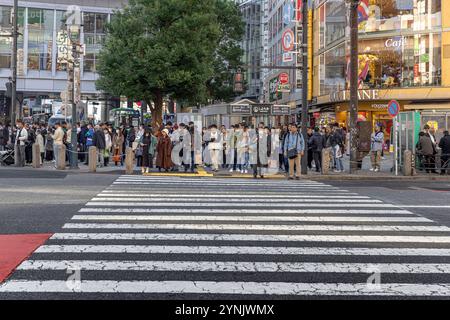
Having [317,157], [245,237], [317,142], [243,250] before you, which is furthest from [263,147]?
[243,250]

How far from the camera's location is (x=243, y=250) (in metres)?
7.54

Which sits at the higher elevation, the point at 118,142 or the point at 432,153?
the point at 118,142

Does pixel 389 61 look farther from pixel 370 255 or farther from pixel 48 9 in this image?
pixel 48 9

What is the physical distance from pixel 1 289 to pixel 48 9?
190ft

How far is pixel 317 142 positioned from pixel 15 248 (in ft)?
52.2

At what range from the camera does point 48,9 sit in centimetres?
5809

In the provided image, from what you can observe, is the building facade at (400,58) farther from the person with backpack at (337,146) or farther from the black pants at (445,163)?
the person with backpack at (337,146)

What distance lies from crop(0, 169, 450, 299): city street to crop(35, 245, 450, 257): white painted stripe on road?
0.01 meters

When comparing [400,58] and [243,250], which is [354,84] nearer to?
[243,250]

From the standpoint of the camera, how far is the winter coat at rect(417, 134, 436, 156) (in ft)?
70.0

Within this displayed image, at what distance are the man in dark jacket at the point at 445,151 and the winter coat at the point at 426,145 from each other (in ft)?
1.33

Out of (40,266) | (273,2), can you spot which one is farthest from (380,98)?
(40,266)

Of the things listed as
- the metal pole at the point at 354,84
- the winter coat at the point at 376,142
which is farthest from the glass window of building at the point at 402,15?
the metal pole at the point at 354,84
